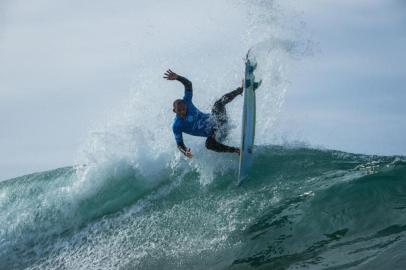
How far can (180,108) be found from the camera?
30.5 feet

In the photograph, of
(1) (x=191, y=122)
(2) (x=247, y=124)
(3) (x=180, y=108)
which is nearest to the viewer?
(3) (x=180, y=108)

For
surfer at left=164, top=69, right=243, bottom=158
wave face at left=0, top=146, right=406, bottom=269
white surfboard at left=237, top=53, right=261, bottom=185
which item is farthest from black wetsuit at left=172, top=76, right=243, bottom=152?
wave face at left=0, top=146, right=406, bottom=269

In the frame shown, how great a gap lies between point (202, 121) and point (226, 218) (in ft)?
7.22

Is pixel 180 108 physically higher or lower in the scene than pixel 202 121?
higher

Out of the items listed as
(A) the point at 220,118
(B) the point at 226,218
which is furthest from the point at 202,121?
(B) the point at 226,218

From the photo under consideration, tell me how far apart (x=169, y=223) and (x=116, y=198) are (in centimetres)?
223

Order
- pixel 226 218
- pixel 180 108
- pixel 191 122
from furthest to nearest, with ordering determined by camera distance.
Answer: pixel 191 122 → pixel 180 108 → pixel 226 218

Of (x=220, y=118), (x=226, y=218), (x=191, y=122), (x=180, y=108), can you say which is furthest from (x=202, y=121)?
(x=226, y=218)

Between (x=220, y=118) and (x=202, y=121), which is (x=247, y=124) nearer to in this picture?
(x=220, y=118)

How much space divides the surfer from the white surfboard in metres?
0.14

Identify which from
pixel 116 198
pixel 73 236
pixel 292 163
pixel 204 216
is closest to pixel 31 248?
pixel 73 236

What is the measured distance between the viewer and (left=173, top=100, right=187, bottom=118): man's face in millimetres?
9250

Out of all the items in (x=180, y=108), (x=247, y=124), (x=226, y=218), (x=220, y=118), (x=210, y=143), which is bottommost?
(x=226, y=218)

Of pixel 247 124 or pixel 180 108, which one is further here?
pixel 247 124
